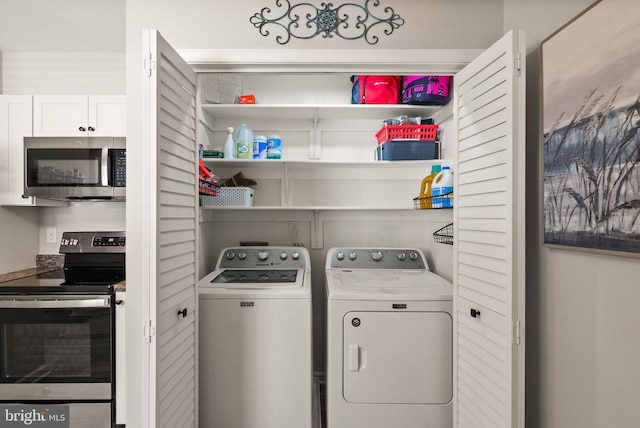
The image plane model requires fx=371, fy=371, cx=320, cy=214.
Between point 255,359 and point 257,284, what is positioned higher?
point 257,284

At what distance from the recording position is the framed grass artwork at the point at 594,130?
1027 mm

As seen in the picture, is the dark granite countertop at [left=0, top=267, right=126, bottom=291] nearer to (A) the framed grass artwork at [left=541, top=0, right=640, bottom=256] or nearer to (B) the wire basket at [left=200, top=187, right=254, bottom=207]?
(B) the wire basket at [left=200, top=187, right=254, bottom=207]

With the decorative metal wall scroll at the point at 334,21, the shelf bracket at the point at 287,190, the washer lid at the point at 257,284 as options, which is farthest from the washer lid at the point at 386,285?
the decorative metal wall scroll at the point at 334,21

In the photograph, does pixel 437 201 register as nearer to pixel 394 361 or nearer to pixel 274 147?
pixel 394 361

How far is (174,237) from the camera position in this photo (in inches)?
61.1

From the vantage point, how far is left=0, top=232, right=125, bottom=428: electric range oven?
6.67 ft

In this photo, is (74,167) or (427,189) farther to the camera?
(427,189)

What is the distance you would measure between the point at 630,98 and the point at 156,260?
1574 mm

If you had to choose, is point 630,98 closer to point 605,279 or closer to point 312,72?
point 605,279

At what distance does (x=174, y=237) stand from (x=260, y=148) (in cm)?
121

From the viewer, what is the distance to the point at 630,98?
3.35ft

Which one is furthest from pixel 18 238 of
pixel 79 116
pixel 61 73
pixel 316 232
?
pixel 316 232

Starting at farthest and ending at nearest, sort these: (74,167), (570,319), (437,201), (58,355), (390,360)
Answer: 1. (74,167)
2. (437,201)
3. (58,355)
4. (390,360)
5. (570,319)

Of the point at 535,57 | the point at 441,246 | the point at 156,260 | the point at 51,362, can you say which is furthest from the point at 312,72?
the point at 51,362
